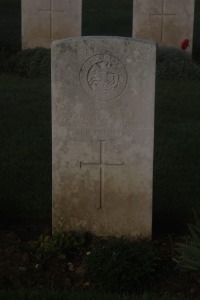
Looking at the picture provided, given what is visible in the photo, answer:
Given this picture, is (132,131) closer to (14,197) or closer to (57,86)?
(57,86)

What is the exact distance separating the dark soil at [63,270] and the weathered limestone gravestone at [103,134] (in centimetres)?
23

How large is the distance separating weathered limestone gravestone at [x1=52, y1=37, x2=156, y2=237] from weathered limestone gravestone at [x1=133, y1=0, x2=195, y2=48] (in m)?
7.49

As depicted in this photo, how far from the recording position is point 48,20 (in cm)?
1298

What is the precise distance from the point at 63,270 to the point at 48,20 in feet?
27.0

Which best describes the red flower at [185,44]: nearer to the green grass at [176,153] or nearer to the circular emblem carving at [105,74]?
the green grass at [176,153]

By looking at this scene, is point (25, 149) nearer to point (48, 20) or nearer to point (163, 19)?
point (48, 20)

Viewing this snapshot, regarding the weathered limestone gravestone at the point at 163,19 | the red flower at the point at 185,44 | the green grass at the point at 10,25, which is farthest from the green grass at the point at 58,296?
the green grass at the point at 10,25

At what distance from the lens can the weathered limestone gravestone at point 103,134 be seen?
546 centimetres

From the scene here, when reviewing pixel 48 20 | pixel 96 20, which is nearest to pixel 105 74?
pixel 48 20

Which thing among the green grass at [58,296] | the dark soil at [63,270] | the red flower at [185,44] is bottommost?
the dark soil at [63,270]

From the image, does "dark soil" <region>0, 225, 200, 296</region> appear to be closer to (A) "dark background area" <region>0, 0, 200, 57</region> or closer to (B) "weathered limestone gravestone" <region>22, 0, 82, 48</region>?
(B) "weathered limestone gravestone" <region>22, 0, 82, 48</region>

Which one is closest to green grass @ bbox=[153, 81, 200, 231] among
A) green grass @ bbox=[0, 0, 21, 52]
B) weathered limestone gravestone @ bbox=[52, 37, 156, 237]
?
weathered limestone gravestone @ bbox=[52, 37, 156, 237]

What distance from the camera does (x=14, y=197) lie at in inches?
259

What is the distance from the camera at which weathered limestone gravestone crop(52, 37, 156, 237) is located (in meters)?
5.46
